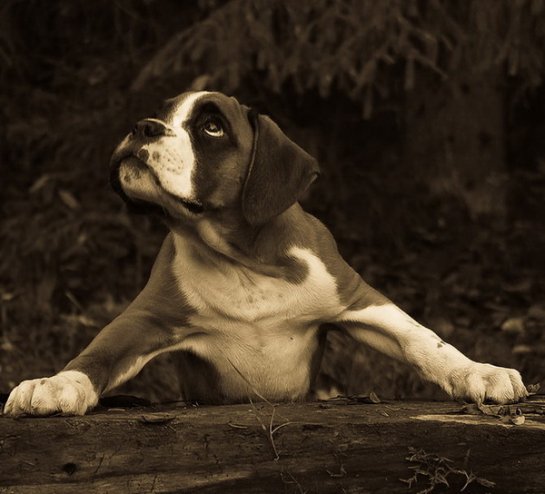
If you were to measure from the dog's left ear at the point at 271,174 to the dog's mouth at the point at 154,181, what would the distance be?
0.18 m

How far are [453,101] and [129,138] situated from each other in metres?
4.27

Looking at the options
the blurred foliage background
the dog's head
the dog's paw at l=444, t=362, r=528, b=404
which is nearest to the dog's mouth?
the dog's head

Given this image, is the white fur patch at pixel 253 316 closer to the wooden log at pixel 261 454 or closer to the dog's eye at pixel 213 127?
the dog's eye at pixel 213 127

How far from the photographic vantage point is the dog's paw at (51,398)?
3.15 meters

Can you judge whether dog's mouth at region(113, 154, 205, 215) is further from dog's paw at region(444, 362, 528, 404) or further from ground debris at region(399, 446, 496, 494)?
ground debris at region(399, 446, 496, 494)

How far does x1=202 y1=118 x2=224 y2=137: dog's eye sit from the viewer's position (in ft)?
12.8

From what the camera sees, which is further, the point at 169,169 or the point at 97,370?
the point at 169,169

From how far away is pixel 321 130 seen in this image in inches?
300

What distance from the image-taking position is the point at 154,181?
3.70 m

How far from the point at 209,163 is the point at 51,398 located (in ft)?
3.52

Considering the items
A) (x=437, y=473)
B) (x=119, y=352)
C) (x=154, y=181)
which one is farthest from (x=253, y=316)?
(x=437, y=473)

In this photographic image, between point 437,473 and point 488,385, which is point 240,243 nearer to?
point 488,385

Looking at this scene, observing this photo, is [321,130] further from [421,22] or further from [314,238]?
[314,238]

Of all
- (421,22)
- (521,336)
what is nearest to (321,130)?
(421,22)
